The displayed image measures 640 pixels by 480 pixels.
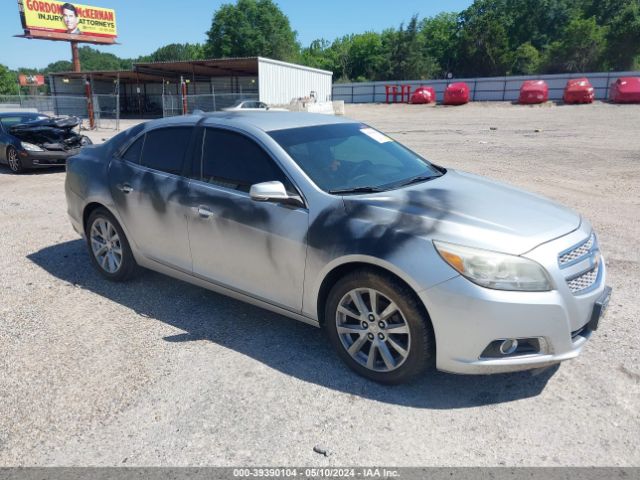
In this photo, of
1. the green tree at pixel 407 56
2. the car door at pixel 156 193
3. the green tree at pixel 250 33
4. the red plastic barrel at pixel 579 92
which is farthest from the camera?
the green tree at pixel 250 33

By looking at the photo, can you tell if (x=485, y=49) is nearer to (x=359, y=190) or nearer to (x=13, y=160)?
(x=13, y=160)

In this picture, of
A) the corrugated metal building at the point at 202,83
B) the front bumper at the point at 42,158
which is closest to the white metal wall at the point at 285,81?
the corrugated metal building at the point at 202,83

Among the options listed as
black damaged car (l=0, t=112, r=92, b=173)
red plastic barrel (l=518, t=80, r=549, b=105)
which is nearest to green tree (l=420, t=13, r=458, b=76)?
red plastic barrel (l=518, t=80, r=549, b=105)

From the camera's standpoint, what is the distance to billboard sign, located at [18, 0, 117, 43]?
167 ft

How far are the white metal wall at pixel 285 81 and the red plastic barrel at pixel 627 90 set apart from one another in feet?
70.1

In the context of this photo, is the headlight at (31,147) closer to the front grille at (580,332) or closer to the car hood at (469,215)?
the car hood at (469,215)

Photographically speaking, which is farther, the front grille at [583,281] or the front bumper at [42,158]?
the front bumper at [42,158]

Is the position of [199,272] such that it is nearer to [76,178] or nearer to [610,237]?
[76,178]

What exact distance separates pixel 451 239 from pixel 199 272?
6.91 feet

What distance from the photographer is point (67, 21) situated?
53562 millimetres

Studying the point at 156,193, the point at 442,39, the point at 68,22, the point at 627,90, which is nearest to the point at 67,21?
the point at 68,22

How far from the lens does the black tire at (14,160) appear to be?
Answer: 38.2ft

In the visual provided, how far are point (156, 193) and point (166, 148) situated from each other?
1.40 ft

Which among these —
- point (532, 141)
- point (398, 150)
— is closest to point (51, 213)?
point (398, 150)
